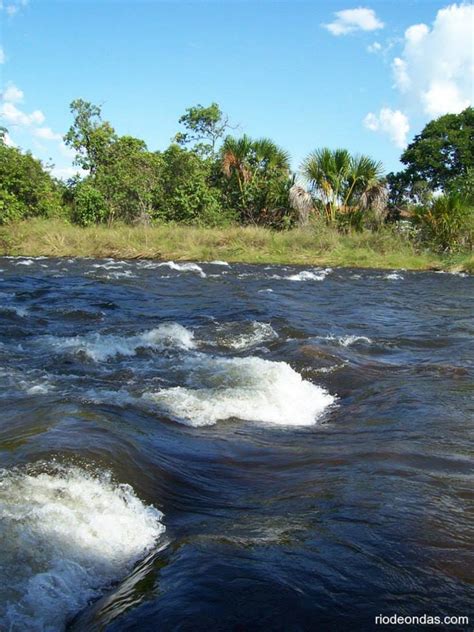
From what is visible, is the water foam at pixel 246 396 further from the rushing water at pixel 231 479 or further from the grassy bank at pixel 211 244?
Answer: the grassy bank at pixel 211 244

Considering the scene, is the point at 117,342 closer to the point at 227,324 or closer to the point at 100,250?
the point at 227,324

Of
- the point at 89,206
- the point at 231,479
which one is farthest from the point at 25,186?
the point at 231,479

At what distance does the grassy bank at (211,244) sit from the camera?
22.8 m

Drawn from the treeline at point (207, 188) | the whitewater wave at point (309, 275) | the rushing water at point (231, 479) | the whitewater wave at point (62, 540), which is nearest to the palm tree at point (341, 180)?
the treeline at point (207, 188)

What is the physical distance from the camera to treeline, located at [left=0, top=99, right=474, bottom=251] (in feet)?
83.9

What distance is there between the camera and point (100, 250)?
925 inches

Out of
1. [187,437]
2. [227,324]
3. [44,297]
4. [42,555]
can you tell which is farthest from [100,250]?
[42,555]

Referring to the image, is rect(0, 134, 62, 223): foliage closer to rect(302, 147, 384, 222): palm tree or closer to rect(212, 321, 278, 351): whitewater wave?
→ rect(302, 147, 384, 222): palm tree

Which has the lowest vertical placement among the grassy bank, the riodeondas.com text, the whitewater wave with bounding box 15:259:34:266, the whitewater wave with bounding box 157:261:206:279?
the riodeondas.com text

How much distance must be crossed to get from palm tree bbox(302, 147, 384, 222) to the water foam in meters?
20.1

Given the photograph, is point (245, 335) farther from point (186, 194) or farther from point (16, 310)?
point (186, 194)

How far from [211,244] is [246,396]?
1842 centimetres

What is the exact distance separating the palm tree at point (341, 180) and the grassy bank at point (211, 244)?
2.52m

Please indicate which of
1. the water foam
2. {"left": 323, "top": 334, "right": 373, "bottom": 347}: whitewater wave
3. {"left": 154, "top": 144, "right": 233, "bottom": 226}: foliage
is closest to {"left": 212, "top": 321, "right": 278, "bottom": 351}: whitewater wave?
{"left": 323, "top": 334, "right": 373, "bottom": 347}: whitewater wave
